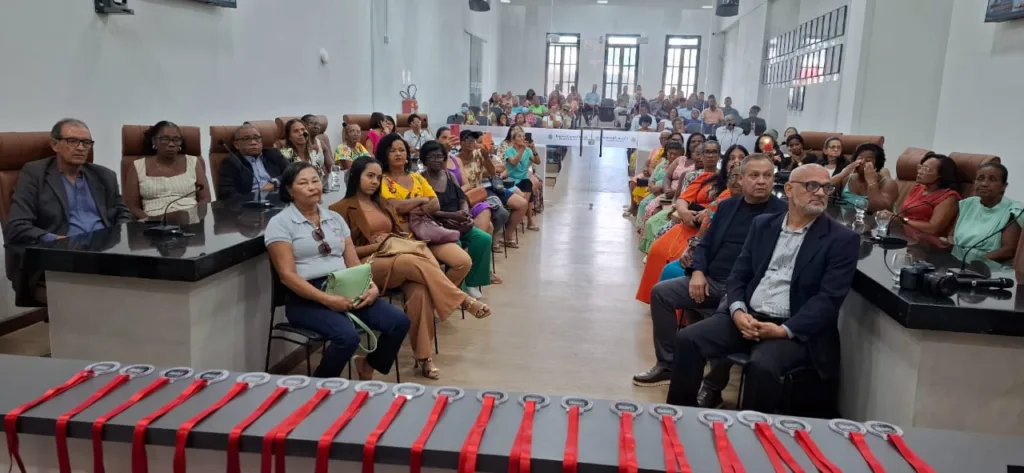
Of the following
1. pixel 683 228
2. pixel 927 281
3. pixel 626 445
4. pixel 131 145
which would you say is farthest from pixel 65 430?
pixel 683 228

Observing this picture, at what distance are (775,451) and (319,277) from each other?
2016 millimetres

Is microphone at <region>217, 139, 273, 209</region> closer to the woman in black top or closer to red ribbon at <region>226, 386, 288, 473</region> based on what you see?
the woman in black top

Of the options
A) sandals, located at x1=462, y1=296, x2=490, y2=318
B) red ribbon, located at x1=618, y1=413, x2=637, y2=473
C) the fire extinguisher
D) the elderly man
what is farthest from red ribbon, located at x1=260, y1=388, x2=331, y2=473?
the elderly man

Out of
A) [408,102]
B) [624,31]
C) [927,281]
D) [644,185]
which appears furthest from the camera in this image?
[624,31]

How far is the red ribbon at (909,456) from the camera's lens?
1.15 meters

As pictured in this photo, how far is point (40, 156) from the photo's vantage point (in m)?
3.23

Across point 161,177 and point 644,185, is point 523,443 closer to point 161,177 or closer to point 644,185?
point 161,177

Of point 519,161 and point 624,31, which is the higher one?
point 624,31

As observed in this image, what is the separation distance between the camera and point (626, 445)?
118cm

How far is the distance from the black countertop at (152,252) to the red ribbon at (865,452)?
199 centimetres

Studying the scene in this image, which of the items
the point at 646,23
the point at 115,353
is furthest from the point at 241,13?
the point at 646,23

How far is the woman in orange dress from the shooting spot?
3.68 metres

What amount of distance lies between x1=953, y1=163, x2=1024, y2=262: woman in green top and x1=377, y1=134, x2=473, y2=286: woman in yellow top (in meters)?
2.37

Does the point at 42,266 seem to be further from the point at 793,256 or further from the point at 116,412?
the point at 793,256
